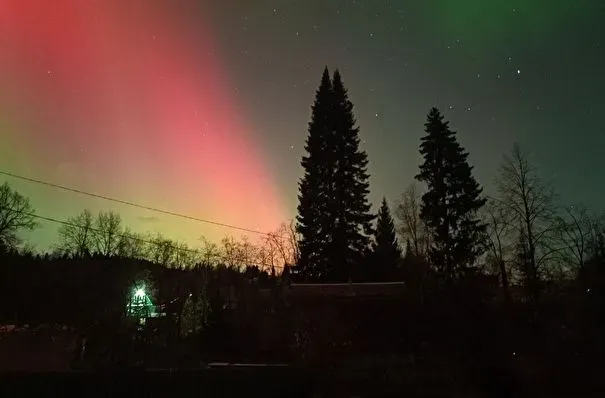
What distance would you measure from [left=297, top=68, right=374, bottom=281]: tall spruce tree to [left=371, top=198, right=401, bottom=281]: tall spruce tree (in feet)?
11.5

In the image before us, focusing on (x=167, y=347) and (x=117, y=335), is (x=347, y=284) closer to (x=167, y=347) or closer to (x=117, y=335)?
(x=167, y=347)

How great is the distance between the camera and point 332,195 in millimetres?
49656

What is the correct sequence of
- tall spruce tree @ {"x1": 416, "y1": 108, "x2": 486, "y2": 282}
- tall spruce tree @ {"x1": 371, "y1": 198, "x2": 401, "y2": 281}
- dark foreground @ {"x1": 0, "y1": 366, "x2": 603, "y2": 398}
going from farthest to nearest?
tall spruce tree @ {"x1": 371, "y1": 198, "x2": 401, "y2": 281}
tall spruce tree @ {"x1": 416, "y1": 108, "x2": 486, "y2": 282}
dark foreground @ {"x1": 0, "y1": 366, "x2": 603, "y2": 398}

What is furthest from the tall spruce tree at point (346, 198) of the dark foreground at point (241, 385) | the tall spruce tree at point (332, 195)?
the dark foreground at point (241, 385)

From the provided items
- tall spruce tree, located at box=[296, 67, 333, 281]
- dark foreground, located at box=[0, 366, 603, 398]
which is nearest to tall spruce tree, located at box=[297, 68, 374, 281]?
tall spruce tree, located at box=[296, 67, 333, 281]

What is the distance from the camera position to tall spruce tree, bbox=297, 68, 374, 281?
4769 cm

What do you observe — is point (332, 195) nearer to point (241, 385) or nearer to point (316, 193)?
point (316, 193)

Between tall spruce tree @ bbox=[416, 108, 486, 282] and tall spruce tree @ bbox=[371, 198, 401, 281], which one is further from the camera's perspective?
tall spruce tree @ bbox=[371, 198, 401, 281]

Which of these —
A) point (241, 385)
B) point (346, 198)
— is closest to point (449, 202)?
point (346, 198)

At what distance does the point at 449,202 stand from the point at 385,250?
1262 centimetres

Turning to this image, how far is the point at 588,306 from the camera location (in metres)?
32.8

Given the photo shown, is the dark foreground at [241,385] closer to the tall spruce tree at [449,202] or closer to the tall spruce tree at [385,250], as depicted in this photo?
the tall spruce tree at [449,202]

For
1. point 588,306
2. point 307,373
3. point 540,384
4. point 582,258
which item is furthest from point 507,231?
point 307,373

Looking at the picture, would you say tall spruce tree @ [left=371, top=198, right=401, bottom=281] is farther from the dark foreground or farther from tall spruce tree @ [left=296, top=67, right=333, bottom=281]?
the dark foreground
